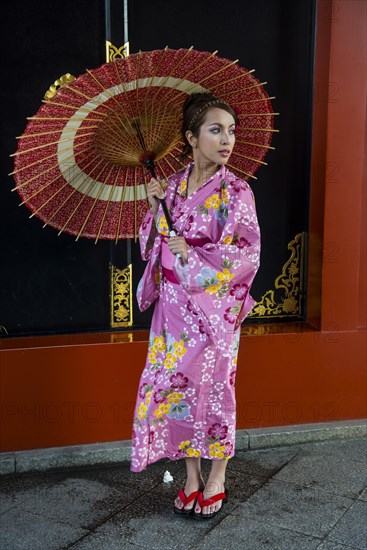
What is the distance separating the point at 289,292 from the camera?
4602 millimetres

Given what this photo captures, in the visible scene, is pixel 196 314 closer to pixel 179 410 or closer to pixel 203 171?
pixel 179 410

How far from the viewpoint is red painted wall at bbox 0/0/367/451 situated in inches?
159

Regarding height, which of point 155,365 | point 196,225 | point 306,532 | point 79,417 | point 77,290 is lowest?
point 306,532

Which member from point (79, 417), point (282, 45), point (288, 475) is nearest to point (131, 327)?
point (79, 417)

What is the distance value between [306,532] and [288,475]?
2.15 ft

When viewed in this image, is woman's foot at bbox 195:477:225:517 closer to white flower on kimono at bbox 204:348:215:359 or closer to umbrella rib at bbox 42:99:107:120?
white flower on kimono at bbox 204:348:215:359

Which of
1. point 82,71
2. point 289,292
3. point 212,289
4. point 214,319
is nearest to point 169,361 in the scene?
point 214,319

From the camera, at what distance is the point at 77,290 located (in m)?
4.27

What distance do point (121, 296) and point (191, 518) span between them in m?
1.39

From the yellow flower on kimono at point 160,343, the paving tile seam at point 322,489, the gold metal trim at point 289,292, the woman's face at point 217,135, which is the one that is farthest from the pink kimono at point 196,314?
the gold metal trim at point 289,292

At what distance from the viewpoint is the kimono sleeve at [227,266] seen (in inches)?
125

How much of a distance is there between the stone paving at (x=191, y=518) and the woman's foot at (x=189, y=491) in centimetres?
5

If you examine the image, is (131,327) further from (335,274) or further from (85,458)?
(335,274)

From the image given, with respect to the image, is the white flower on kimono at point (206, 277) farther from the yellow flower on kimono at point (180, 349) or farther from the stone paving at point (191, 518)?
the stone paving at point (191, 518)
